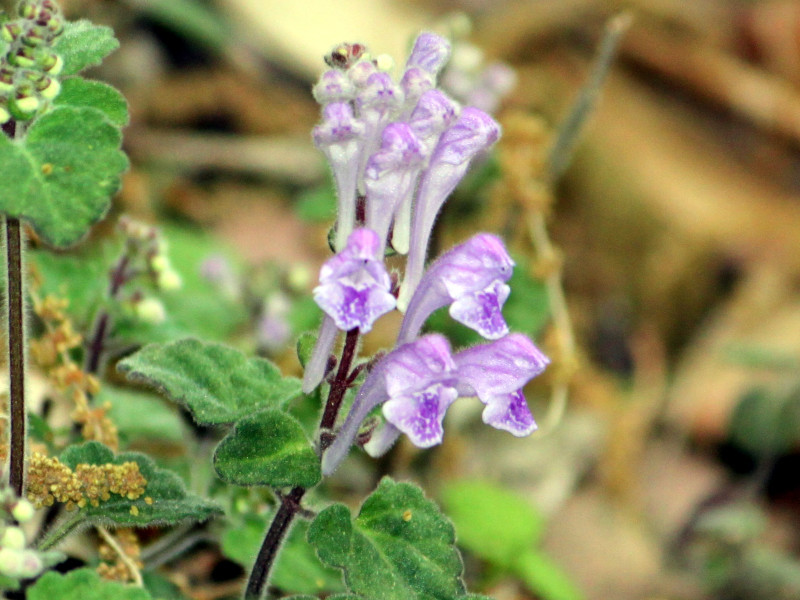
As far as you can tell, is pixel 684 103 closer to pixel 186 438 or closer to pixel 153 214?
pixel 153 214

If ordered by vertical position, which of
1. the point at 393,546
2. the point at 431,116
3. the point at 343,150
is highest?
the point at 431,116

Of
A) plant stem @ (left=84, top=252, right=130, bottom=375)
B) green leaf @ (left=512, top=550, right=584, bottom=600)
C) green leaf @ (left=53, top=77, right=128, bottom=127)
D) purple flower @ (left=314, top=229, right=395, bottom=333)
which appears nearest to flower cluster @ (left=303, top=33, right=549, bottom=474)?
purple flower @ (left=314, top=229, right=395, bottom=333)

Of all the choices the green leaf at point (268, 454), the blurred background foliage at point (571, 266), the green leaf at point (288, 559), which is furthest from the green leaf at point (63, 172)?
the green leaf at point (288, 559)

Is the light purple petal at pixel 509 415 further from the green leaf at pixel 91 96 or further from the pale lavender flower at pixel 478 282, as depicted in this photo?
the green leaf at pixel 91 96

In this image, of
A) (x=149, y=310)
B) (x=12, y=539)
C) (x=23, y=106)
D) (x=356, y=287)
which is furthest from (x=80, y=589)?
(x=149, y=310)

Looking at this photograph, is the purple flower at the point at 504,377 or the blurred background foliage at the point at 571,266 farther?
the blurred background foliage at the point at 571,266

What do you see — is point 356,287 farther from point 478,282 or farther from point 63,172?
point 63,172
